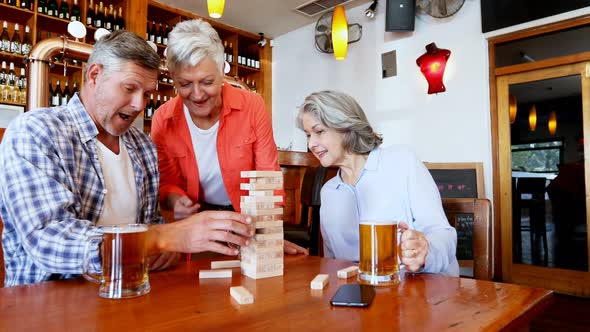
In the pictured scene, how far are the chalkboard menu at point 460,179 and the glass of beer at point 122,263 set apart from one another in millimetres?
3910

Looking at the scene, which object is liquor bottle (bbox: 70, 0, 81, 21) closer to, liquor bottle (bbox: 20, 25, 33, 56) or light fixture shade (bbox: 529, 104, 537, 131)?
liquor bottle (bbox: 20, 25, 33, 56)

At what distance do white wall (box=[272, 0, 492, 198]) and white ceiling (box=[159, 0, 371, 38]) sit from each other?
264 millimetres

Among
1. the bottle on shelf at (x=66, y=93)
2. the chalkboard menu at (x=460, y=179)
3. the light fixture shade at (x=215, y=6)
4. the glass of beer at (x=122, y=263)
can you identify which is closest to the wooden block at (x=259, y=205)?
the glass of beer at (x=122, y=263)

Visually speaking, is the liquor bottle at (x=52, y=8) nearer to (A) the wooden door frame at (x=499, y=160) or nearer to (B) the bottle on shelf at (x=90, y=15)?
(B) the bottle on shelf at (x=90, y=15)

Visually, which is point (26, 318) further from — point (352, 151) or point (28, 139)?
point (352, 151)

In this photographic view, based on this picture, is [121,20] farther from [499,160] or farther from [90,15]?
[499,160]

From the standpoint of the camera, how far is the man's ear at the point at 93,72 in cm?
123

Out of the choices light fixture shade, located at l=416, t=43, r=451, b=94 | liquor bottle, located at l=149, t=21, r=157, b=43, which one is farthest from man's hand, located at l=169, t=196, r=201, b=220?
liquor bottle, located at l=149, t=21, r=157, b=43

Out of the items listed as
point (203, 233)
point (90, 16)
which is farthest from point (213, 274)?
point (90, 16)

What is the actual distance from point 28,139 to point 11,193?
135mm

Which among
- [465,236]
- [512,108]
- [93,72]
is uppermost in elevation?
[512,108]

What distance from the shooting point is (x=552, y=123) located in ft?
13.2

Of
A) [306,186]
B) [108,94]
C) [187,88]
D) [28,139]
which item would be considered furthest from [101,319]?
[306,186]

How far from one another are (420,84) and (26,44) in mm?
4042
